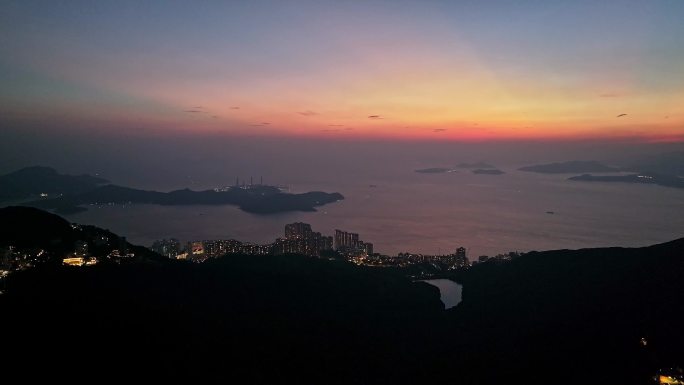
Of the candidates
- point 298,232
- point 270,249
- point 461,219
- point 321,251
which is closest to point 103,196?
point 298,232

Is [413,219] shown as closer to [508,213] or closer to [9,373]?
[508,213]

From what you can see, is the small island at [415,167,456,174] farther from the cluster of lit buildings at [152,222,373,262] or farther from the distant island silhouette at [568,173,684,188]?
the cluster of lit buildings at [152,222,373,262]

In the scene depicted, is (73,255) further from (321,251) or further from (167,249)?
(321,251)

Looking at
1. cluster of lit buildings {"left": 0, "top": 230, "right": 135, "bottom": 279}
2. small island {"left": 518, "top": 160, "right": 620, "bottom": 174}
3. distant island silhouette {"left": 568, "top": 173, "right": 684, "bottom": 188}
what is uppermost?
small island {"left": 518, "top": 160, "right": 620, "bottom": 174}

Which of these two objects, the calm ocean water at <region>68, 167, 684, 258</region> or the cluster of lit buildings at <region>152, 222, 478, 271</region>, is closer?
the cluster of lit buildings at <region>152, 222, 478, 271</region>

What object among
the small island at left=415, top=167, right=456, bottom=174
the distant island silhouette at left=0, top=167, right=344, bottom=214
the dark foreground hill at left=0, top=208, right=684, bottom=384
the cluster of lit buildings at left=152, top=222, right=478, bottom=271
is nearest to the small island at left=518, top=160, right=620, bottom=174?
the small island at left=415, top=167, right=456, bottom=174
